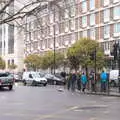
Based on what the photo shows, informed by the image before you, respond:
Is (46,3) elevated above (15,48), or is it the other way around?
(15,48)

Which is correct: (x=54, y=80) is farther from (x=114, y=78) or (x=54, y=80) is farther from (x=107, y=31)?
(x=107, y=31)

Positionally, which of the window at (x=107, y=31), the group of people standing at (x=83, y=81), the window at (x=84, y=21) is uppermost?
the window at (x=84, y=21)

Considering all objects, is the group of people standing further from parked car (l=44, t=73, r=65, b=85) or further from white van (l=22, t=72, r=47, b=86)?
parked car (l=44, t=73, r=65, b=85)

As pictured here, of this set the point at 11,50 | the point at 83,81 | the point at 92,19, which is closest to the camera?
the point at 83,81

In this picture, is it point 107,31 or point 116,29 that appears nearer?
point 116,29

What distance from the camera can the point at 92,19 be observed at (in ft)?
250

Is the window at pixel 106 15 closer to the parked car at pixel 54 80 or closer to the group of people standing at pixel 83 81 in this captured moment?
the parked car at pixel 54 80

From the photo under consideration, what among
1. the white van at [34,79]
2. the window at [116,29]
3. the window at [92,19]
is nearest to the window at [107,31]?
the window at [116,29]

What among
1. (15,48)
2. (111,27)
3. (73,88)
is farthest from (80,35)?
(73,88)

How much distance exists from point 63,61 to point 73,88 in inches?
1567

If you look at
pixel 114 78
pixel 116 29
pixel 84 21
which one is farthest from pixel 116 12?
pixel 114 78

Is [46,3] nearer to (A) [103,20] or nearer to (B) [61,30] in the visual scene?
(A) [103,20]

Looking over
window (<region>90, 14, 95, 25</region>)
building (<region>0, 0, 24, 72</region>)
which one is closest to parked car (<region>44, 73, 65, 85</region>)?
window (<region>90, 14, 95, 25</region>)

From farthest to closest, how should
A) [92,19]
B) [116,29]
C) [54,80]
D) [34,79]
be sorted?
[92,19] → [116,29] → [54,80] → [34,79]
